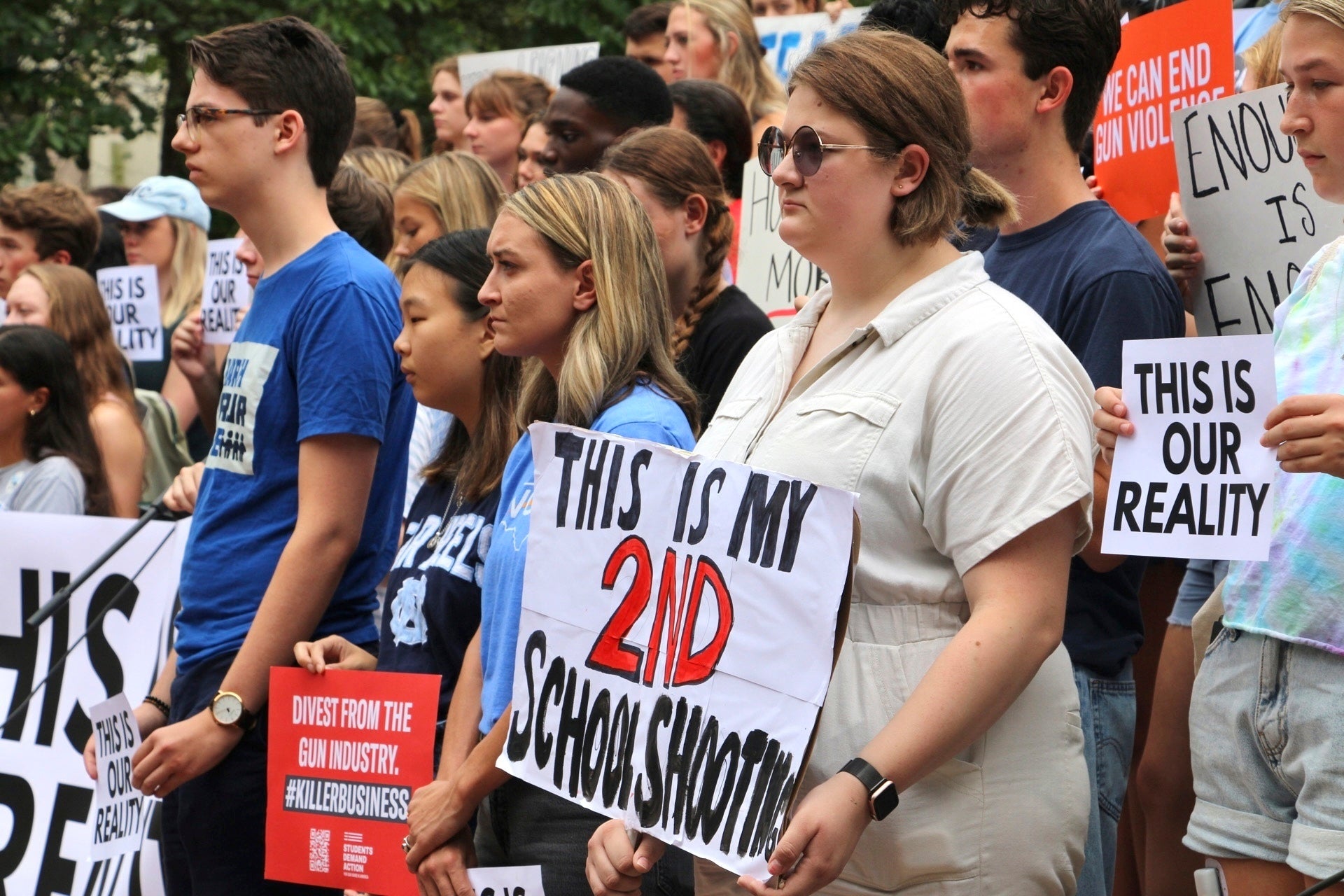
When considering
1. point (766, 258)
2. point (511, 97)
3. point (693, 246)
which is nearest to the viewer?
point (693, 246)

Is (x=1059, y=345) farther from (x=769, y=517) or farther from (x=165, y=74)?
(x=165, y=74)

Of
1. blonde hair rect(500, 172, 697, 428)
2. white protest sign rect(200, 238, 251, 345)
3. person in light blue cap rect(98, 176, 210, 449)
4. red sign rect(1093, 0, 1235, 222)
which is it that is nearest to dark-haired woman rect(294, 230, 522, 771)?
blonde hair rect(500, 172, 697, 428)

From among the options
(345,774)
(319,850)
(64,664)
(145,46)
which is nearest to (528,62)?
(64,664)

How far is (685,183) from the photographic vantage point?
167 inches

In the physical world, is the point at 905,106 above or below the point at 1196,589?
above

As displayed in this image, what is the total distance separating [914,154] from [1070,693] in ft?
2.87

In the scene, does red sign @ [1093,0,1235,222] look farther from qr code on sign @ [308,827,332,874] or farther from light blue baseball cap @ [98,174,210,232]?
light blue baseball cap @ [98,174,210,232]

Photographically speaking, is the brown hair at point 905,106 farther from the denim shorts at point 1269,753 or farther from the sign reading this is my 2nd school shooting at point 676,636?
the denim shorts at point 1269,753

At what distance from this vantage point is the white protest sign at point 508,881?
2977 mm

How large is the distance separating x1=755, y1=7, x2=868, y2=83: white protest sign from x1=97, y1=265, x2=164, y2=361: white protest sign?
283 centimetres

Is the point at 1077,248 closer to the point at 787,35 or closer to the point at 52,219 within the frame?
the point at 787,35

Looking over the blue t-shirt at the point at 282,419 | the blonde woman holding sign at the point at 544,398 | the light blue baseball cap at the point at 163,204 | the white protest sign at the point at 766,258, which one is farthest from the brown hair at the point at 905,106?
the light blue baseball cap at the point at 163,204

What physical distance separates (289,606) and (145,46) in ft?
36.6

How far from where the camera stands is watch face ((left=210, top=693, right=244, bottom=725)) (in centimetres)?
366
